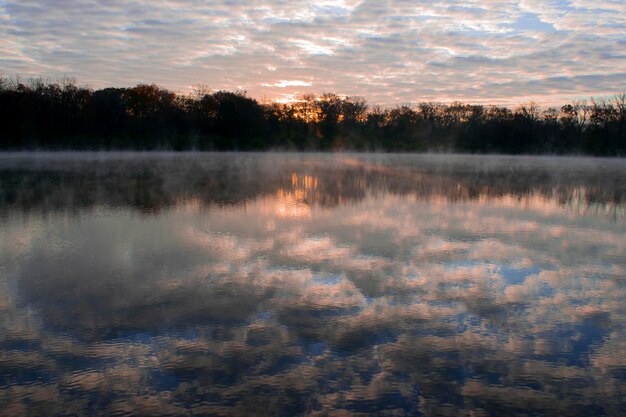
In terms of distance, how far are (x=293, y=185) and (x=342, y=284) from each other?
456 inches

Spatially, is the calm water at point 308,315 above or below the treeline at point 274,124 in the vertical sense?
below

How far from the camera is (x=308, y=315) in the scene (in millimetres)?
4891

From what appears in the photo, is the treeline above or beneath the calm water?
above

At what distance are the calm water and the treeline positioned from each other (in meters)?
45.0

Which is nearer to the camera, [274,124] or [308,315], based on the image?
[308,315]

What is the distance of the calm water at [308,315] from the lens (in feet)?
11.2

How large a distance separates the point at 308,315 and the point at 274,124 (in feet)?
218

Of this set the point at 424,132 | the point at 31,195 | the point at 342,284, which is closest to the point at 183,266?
the point at 342,284

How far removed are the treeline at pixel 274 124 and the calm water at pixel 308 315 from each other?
148 feet

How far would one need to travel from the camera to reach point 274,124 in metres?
69.8

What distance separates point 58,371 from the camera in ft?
12.0

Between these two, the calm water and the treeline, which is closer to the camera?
the calm water

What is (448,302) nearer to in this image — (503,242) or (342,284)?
(342,284)

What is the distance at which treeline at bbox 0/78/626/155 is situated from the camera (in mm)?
52781
